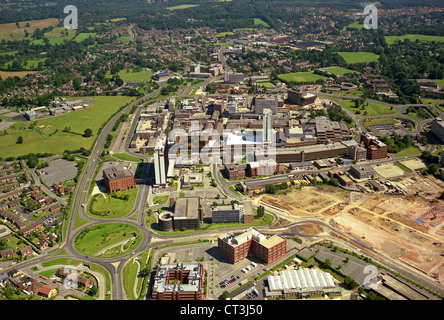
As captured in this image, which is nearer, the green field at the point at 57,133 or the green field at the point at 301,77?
the green field at the point at 57,133

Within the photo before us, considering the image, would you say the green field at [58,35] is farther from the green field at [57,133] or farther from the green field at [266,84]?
the green field at [266,84]

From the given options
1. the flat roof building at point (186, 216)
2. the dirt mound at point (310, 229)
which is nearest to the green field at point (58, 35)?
the flat roof building at point (186, 216)

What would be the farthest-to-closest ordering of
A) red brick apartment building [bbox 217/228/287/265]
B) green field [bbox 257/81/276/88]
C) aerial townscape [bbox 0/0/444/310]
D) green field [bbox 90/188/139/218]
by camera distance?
green field [bbox 257/81/276/88] < green field [bbox 90/188/139/218] < red brick apartment building [bbox 217/228/287/265] < aerial townscape [bbox 0/0/444/310]

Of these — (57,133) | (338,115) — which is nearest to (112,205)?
(57,133)

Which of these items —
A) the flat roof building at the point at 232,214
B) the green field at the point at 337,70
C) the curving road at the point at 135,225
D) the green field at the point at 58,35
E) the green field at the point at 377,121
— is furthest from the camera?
the green field at the point at 58,35

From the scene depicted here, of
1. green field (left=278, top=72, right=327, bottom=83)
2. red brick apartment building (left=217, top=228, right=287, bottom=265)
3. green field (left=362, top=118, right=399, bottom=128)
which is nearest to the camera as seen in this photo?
red brick apartment building (left=217, top=228, right=287, bottom=265)

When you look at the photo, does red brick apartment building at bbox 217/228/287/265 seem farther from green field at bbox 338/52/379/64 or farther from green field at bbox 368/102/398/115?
green field at bbox 338/52/379/64

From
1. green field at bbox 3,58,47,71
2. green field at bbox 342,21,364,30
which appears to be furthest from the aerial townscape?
green field at bbox 342,21,364,30
